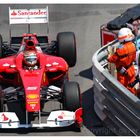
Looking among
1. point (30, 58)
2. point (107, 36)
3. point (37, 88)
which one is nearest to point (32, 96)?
point (37, 88)

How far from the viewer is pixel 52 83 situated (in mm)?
9328

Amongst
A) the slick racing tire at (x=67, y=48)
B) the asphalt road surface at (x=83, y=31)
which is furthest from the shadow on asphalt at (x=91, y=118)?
the slick racing tire at (x=67, y=48)

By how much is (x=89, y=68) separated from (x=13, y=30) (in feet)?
12.0

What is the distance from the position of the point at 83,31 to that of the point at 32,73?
5.29m

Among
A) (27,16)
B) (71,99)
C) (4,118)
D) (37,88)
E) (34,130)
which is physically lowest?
(34,130)

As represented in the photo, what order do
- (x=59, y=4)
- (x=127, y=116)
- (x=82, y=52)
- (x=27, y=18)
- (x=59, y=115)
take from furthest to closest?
(x=59, y=4)
(x=82, y=52)
(x=27, y=18)
(x=59, y=115)
(x=127, y=116)

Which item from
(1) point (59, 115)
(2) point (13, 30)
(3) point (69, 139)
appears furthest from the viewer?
(2) point (13, 30)

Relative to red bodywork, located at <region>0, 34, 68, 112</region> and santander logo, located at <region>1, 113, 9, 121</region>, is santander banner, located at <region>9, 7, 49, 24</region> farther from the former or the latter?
santander logo, located at <region>1, 113, 9, 121</region>

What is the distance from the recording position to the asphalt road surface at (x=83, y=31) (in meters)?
8.29

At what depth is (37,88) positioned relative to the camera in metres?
8.22

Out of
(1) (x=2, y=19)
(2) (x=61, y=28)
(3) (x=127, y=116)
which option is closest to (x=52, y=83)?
(3) (x=127, y=116)

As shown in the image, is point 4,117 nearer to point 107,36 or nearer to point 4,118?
point 4,118

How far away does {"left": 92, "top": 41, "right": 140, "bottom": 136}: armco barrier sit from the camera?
23.4ft

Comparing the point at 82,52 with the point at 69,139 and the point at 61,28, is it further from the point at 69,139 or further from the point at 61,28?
the point at 69,139
